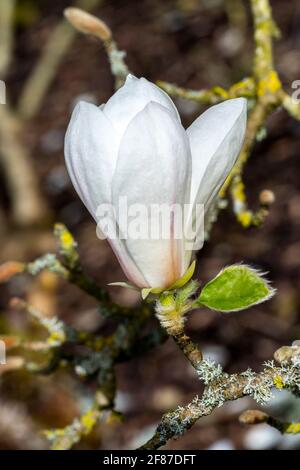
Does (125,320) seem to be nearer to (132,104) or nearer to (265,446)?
Answer: (132,104)

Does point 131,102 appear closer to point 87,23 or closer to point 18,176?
point 87,23

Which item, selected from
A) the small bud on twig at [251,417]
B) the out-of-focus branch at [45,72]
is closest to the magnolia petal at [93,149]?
the small bud on twig at [251,417]

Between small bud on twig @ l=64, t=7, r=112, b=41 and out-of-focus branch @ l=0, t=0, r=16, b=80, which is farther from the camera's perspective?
out-of-focus branch @ l=0, t=0, r=16, b=80

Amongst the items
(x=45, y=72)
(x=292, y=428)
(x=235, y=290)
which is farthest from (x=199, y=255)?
(x=235, y=290)

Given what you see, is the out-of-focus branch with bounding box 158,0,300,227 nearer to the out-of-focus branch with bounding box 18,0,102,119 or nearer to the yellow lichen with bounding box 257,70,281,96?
the yellow lichen with bounding box 257,70,281,96

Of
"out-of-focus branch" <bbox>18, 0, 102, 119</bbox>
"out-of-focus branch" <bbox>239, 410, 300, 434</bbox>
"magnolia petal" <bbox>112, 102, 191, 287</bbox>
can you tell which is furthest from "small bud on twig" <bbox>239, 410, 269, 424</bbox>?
"out-of-focus branch" <bbox>18, 0, 102, 119</bbox>

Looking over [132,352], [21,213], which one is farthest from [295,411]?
[21,213]
